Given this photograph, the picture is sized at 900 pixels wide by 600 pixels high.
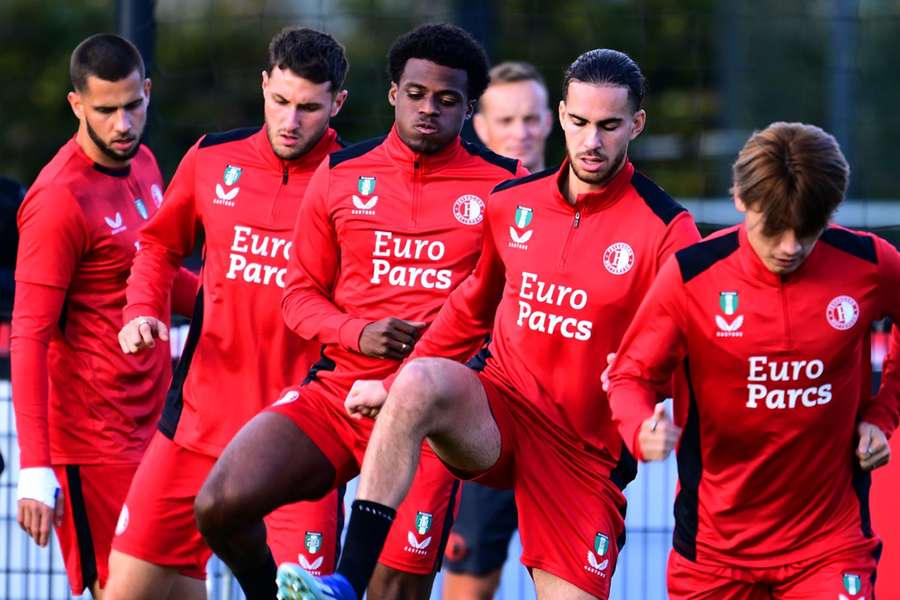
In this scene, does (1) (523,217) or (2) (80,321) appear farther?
(2) (80,321)

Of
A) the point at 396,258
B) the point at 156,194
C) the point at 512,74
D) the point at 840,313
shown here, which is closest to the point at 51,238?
the point at 156,194

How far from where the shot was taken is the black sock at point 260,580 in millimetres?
5629

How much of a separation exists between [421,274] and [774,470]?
133cm

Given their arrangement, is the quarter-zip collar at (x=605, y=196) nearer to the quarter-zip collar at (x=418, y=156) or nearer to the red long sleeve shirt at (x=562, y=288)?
the red long sleeve shirt at (x=562, y=288)

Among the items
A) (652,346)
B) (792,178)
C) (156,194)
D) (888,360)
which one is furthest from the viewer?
(156,194)

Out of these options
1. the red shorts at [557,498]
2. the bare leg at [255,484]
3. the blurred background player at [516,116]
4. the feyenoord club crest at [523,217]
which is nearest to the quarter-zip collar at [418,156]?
the feyenoord club crest at [523,217]

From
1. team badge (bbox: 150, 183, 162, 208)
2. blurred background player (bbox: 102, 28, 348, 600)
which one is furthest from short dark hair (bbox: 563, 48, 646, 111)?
team badge (bbox: 150, 183, 162, 208)

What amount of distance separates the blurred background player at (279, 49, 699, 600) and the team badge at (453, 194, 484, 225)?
0.23 metres

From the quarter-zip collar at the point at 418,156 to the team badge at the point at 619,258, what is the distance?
759 millimetres

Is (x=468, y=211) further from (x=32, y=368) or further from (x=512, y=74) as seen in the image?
(x=512, y=74)

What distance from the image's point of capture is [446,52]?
583 cm

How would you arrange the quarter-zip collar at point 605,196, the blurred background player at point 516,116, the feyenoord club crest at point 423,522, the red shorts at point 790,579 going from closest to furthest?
the red shorts at point 790,579 < the quarter-zip collar at point 605,196 < the feyenoord club crest at point 423,522 < the blurred background player at point 516,116

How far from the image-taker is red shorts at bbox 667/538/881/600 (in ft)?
16.5

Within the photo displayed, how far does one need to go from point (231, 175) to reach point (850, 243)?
2194 millimetres
